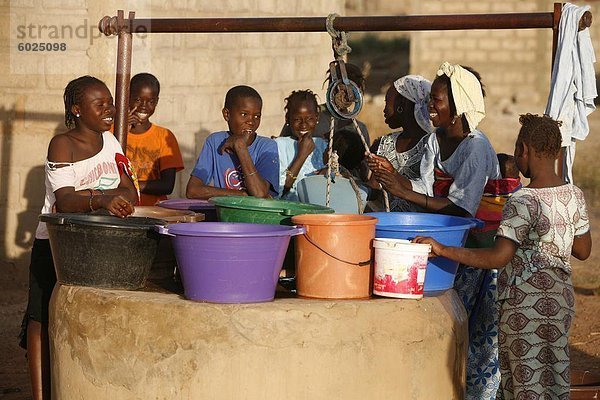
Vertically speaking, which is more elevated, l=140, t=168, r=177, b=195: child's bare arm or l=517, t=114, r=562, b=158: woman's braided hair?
l=517, t=114, r=562, b=158: woman's braided hair

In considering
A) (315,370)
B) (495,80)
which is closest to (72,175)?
(315,370)

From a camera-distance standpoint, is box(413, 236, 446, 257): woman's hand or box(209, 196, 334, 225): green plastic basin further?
box(209, 196, 334, 225): green plastic basin

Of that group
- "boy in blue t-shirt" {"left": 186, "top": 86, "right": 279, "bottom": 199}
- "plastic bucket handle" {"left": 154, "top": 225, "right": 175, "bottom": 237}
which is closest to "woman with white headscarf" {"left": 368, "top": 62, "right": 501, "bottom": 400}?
"boy in blue t-shirt" {"left": 186, "top": 86, "right": 279, "bottom": 199}

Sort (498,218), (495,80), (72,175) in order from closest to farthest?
(72,175) < (498,218) < (495,80)

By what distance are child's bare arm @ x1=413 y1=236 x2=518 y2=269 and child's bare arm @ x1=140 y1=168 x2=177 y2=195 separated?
7.14ft

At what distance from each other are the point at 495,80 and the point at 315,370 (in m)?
14.0

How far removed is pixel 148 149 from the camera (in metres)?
6.41

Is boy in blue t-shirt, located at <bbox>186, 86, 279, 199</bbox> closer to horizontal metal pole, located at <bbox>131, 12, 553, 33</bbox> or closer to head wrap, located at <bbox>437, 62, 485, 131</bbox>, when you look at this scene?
horizontal metal pole, located at <bbox>131, 12, 553, 33</bbox>

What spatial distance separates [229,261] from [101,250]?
1.98ft

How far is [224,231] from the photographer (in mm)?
4516

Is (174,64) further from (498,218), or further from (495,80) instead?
(495,80)

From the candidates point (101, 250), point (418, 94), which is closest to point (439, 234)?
point (418, 94)

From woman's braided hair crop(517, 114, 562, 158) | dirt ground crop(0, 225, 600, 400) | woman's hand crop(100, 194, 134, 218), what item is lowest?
dirt ground crop(0, 225, 600, 400)

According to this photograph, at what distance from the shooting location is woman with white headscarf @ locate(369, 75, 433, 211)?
18.2ft
